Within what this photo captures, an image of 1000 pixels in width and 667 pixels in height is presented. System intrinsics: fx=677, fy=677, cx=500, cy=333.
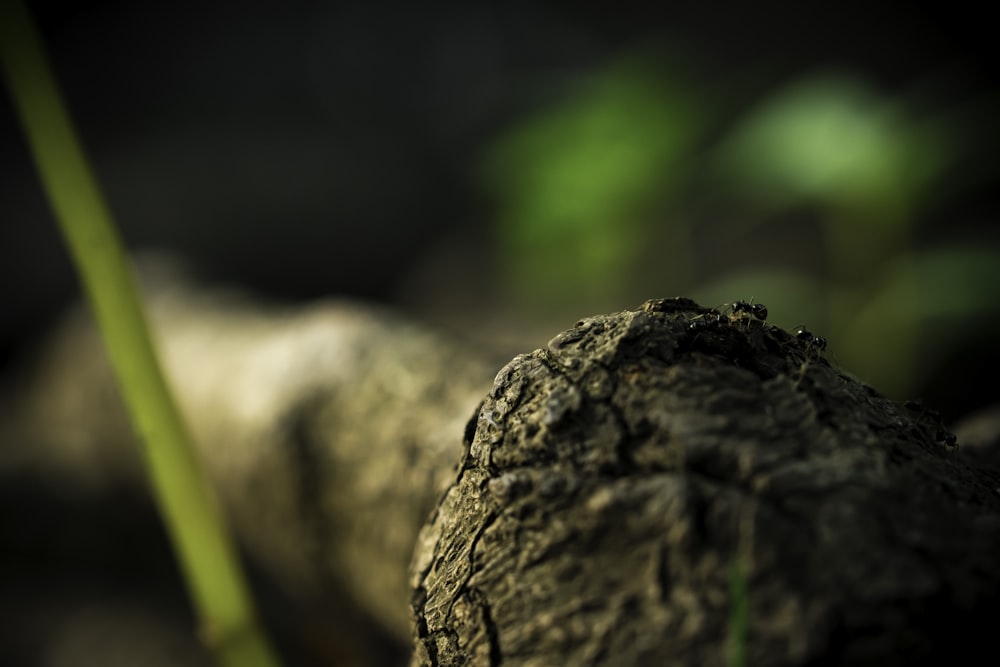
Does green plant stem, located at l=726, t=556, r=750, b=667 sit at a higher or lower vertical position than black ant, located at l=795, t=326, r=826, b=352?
lower

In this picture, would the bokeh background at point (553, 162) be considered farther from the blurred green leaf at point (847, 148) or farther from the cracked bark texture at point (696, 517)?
the cracked bark texture at point (696, 517)

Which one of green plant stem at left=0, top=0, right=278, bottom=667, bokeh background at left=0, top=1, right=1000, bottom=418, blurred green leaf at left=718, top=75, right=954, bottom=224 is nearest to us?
green plant stem at left=0, top=0, right=278, bottom=667

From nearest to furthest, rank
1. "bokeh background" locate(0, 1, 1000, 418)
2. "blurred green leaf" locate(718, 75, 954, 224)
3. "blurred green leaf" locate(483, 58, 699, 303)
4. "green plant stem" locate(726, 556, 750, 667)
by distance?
"green plant stem" locate(726, 556, 750, 667)
"blurred green leaf" locate(718, 75, 954, 224)
"bokeh background" locate(0, 1, 1000, 418)
"blurred green leaf" locate(483, 58, 699, 303)

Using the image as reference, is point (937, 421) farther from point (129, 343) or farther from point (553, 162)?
point (553, 162)

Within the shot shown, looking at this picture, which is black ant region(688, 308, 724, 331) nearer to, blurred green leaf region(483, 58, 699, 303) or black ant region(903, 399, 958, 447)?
black ant region(903, 399, 958, 447)

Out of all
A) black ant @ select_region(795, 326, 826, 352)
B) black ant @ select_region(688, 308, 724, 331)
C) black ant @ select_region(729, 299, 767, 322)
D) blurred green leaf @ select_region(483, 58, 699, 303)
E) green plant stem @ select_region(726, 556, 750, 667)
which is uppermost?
blurred green leaf @ select_region(483, 58, 699, 303)

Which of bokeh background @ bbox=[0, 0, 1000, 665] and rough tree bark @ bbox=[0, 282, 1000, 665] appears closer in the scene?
rough tree bark @ bbox=[0, 282, 1000, 665]

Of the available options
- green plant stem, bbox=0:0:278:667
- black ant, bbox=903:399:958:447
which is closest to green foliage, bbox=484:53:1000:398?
black ant, bbox=903:399:958:447
